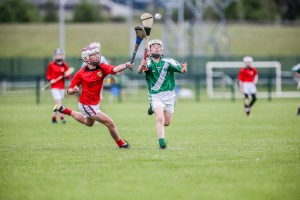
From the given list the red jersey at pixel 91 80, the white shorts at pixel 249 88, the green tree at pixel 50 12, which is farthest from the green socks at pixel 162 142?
the green tree at pixel 50 12

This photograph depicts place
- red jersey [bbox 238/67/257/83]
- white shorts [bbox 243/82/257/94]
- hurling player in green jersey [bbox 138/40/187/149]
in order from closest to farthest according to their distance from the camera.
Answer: hurling player in green jersey [bbox 138/40/187/149]
white shorts [bbox 243/82/257/94]
red jersey [bbox 238/67/257/83]

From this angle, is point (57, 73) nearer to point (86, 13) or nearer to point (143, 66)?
point (143, 66)

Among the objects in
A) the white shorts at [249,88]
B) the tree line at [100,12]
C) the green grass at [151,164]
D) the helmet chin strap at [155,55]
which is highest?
the tree line at [100,12]

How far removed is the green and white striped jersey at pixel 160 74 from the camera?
523 inches

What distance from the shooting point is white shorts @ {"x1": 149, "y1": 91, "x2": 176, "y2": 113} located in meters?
13.2

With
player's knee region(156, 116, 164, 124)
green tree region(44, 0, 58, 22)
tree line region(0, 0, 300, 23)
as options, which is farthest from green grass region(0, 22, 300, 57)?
player's knee region(156, 116, 164, 124)

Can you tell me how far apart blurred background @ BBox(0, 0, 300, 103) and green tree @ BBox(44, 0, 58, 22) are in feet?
0.05

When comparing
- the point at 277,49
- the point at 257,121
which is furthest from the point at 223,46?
the point at 257,121

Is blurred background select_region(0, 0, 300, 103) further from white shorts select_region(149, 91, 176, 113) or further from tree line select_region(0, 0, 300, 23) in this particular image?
white shorts select_region(149, 91, 176, 113)

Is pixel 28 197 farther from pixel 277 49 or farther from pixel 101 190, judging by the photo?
pixel 277 49

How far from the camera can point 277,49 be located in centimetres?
7200

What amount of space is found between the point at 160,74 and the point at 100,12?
80353 millimetres

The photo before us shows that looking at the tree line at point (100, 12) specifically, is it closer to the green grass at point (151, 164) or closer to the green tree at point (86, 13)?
the green tree at point (86, 13)

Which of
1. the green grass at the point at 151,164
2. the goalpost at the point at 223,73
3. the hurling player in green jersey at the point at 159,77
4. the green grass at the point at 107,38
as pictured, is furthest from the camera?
the green grass at the point at 107,38
